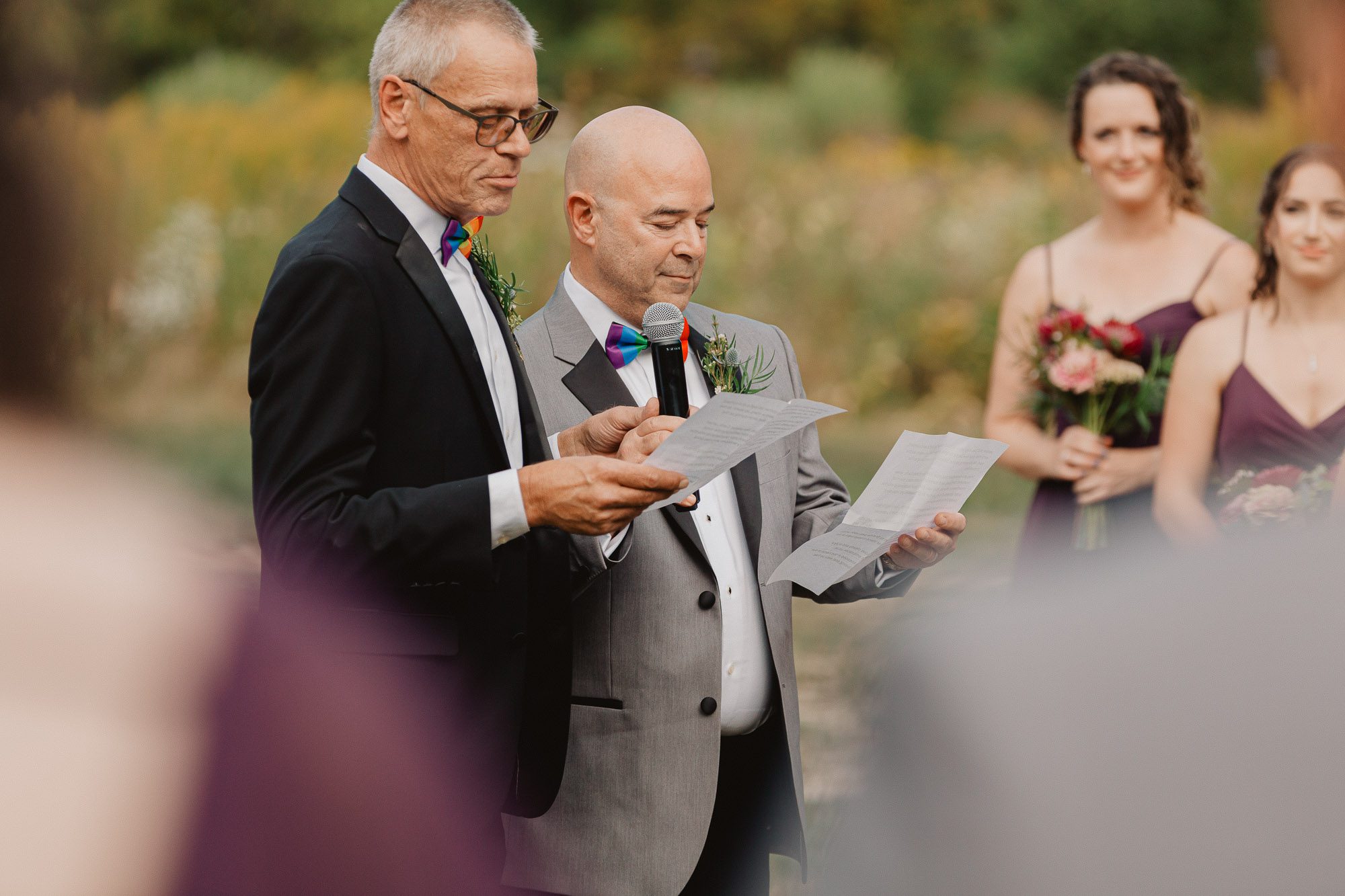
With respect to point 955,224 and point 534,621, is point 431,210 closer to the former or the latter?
point 534,621

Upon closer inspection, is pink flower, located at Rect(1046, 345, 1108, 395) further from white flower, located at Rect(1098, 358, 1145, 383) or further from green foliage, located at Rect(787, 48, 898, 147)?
green foliage, located at Rect(787, 48, 898, 147)

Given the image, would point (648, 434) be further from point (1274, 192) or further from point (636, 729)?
point (1274, 192)

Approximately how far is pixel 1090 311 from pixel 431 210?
2.66 metres

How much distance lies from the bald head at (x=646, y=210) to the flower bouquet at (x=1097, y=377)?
178 cm

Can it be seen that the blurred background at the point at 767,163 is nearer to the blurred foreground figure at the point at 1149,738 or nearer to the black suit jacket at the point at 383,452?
the black suit jacket at the point at 383,452

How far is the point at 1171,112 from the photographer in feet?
14.3

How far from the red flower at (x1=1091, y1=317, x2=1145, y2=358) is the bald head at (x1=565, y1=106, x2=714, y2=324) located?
72.3 inches

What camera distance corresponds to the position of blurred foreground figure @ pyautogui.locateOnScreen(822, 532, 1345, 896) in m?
1.09

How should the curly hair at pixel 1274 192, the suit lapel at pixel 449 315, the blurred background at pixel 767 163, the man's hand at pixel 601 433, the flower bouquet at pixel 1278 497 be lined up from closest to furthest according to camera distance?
the suit lapel at pixel 449 315 → the man's hand at pixel 601 433 → the flower bouquet at pixel 1278 497 → the curly hair at pixel 1274 192 → the blurred background at pixel 767 163

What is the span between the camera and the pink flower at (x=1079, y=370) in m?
4.16

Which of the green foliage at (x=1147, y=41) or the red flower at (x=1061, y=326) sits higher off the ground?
the green foliage at (x=1147, y=41)

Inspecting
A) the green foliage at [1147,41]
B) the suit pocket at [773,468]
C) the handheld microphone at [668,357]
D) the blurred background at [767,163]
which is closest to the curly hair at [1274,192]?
the suit pocket at [773,468]

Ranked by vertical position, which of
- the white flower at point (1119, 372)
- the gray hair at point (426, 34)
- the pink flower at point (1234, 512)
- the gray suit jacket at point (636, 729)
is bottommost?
the gray suit jacket at point (636, 729)

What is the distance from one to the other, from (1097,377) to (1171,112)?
899mm
